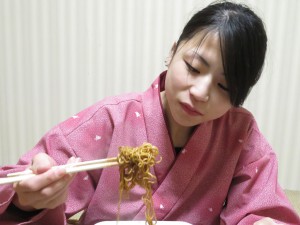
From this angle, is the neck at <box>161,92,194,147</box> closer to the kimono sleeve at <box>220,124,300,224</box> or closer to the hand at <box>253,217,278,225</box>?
the kimono sleeve at <box>220,124,300,224</box>

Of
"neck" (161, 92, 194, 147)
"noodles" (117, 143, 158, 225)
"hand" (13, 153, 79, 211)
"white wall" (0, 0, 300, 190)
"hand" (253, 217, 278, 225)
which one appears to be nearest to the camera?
"hand" (13, 153, 79, 211)

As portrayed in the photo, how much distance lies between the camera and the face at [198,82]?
902 mm

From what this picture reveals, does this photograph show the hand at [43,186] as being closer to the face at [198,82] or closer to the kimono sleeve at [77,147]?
the kimono sleeve at [77,147]

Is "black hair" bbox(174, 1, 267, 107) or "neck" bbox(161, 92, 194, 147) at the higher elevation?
"black hair" bbox(174, 1, 267, 107)

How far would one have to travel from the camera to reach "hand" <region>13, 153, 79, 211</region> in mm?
735

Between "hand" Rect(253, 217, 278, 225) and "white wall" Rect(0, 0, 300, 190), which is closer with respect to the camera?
"hand" Rect(253, 217, 278, 225)

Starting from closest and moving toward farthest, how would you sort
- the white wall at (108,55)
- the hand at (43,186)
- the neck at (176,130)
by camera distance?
the hand at (43,186), the neck at (176,130), the white wall at (108,55)

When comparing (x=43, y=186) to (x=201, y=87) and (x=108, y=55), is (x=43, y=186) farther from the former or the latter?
(x=108, y=55)

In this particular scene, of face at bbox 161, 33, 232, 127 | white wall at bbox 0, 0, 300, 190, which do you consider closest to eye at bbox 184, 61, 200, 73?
face at bbox 161, 33, 232, 127

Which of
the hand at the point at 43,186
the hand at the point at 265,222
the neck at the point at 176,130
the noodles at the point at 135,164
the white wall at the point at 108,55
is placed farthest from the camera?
the white wall at the point at 108,55

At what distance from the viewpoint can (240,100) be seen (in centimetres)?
99

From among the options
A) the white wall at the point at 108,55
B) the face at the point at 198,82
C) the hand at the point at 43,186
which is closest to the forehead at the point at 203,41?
the face at the point at 198,82

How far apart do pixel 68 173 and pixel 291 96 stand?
161 cm

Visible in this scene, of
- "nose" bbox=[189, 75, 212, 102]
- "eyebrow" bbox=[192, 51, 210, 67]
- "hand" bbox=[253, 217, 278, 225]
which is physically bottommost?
"hand" bbox=[253, 217, 278, 225]
